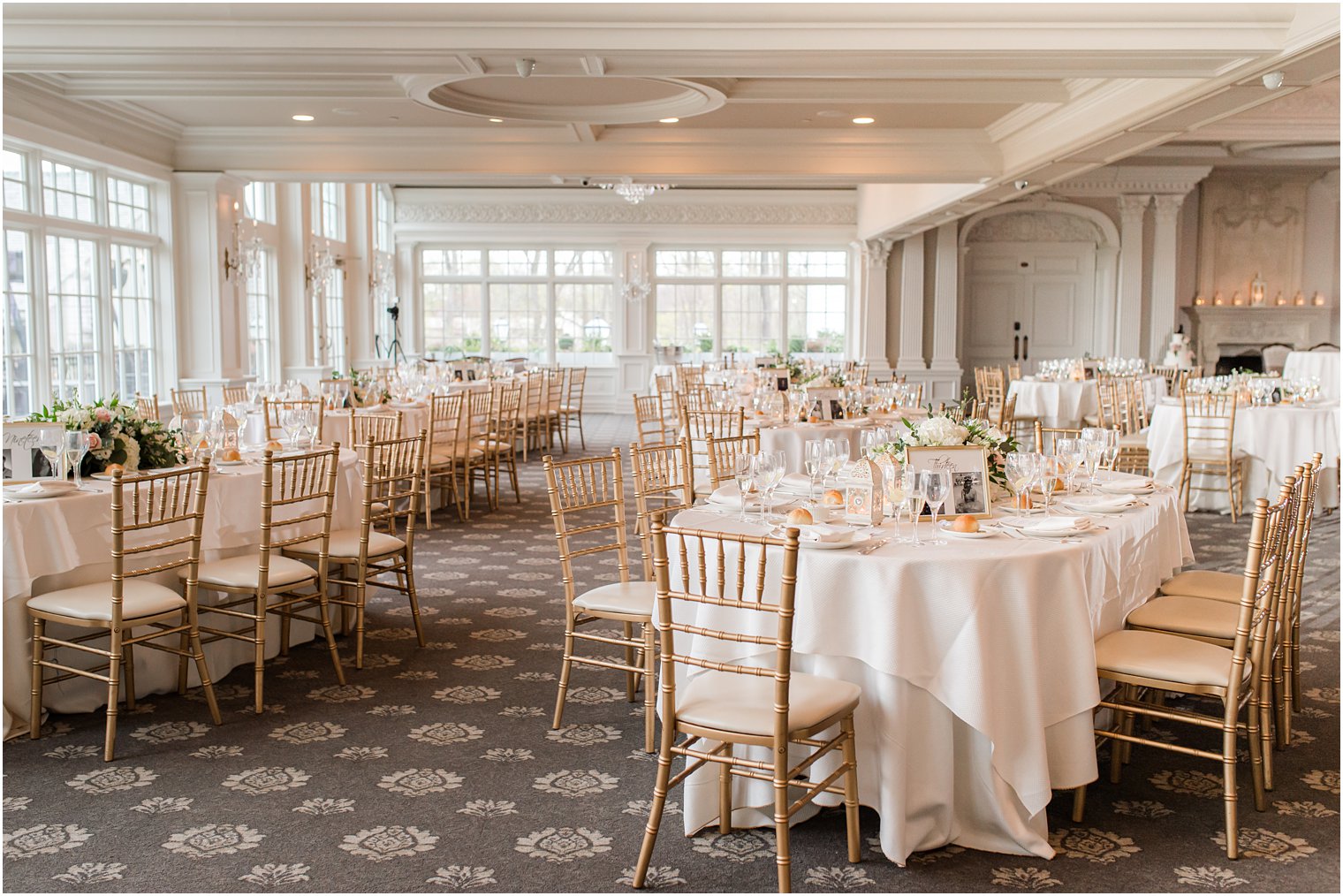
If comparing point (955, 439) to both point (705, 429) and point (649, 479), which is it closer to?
point (649, 479)

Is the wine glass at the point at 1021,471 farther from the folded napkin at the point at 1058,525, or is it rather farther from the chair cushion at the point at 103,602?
the chair cushion at the point at 103,602

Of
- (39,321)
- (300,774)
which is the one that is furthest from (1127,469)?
(39,321)

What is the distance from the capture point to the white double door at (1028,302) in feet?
58.2

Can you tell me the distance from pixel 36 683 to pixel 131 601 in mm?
465

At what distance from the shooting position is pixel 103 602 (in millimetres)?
4195

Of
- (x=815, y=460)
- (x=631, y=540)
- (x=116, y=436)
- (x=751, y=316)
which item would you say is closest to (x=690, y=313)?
(x=751, y=316)

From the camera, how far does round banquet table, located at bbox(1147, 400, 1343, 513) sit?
889 centimetres

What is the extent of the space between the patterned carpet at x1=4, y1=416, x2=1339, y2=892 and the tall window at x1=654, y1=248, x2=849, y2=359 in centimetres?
1449

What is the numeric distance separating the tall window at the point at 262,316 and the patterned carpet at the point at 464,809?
27.9ft

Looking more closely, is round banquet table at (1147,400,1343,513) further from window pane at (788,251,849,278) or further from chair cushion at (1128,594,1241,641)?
window pane at (788,251,849,278)

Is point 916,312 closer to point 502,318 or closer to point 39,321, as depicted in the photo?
point 502,318

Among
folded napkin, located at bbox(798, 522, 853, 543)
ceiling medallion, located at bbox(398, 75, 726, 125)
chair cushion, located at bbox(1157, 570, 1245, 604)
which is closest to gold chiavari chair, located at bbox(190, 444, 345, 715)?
folded napkin, located at bbox(798, 522, 853, 543)

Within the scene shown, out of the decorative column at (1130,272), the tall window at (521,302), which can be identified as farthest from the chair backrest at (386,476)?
the decorative column at (1130,272)

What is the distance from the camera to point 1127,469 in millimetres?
8711
